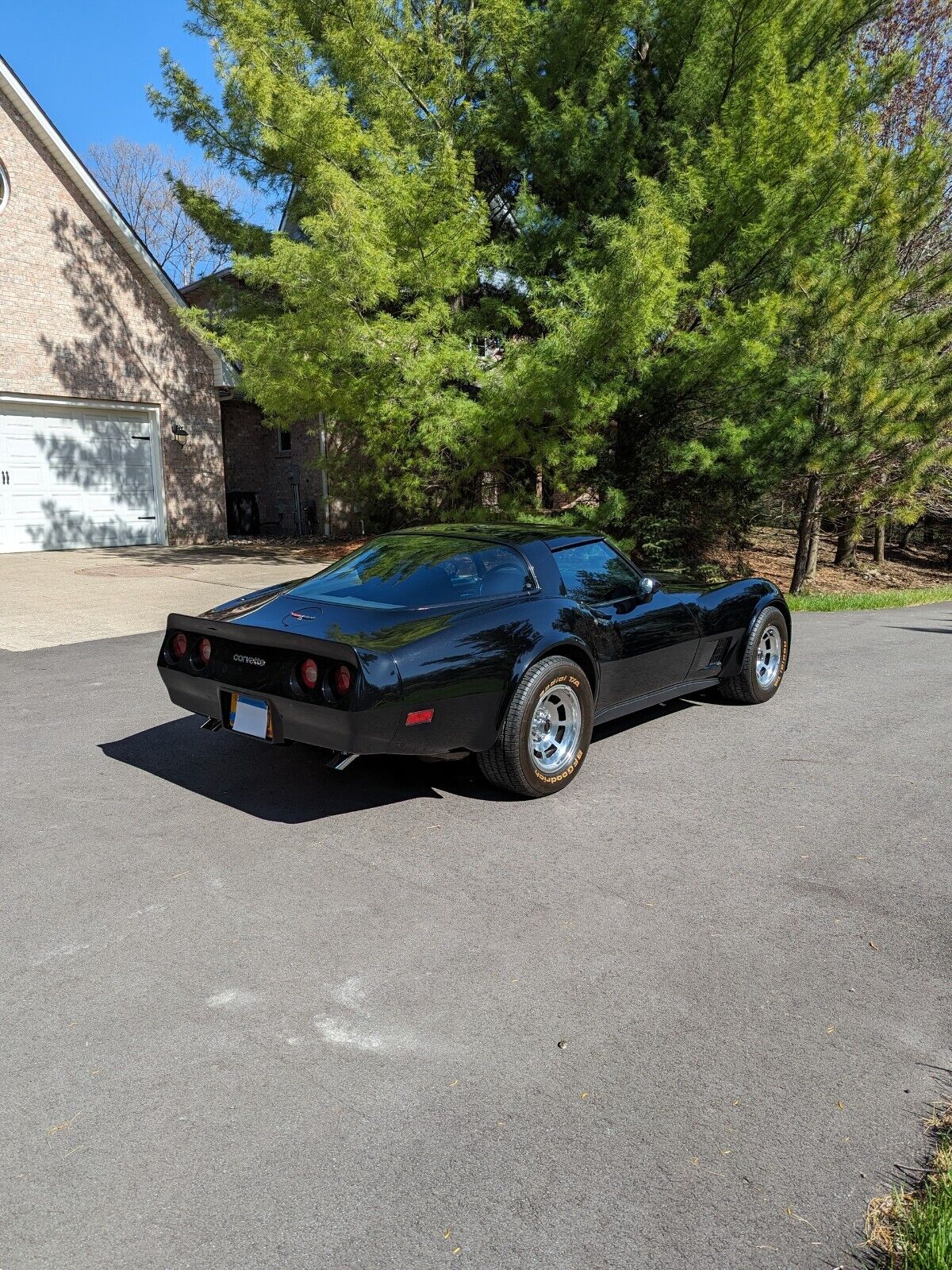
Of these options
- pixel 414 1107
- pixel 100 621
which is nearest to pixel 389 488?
pixel 100 621

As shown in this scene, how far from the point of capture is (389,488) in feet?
45.8

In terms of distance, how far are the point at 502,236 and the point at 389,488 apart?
167 inches

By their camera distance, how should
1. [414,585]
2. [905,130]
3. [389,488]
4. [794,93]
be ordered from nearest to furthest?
[414,585]
[794,93]
[389,488]
[905,130]

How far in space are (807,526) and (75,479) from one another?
1270 centimetres

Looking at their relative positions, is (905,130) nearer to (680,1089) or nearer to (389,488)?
(389,488)

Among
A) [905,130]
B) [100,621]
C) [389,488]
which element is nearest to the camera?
[100,621]

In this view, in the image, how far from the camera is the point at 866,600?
1395 cm

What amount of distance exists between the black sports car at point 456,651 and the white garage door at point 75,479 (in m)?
12.9

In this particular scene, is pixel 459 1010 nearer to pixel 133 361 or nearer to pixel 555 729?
pixel 555 729

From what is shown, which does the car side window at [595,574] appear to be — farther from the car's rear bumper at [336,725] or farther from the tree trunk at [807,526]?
the tree trunk at [807,526]

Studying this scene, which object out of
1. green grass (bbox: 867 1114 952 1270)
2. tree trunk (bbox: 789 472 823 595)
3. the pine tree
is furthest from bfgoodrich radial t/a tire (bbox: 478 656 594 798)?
tree trunk (bbox: 789 472 823 595)

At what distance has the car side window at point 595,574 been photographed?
538 cm

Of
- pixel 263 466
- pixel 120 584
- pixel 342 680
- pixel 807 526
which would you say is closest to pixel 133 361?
pixel 263 466

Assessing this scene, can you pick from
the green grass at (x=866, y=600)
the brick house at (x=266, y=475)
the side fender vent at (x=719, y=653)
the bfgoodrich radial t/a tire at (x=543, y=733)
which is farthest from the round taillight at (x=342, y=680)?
the brick house at (x=266, y=475)
